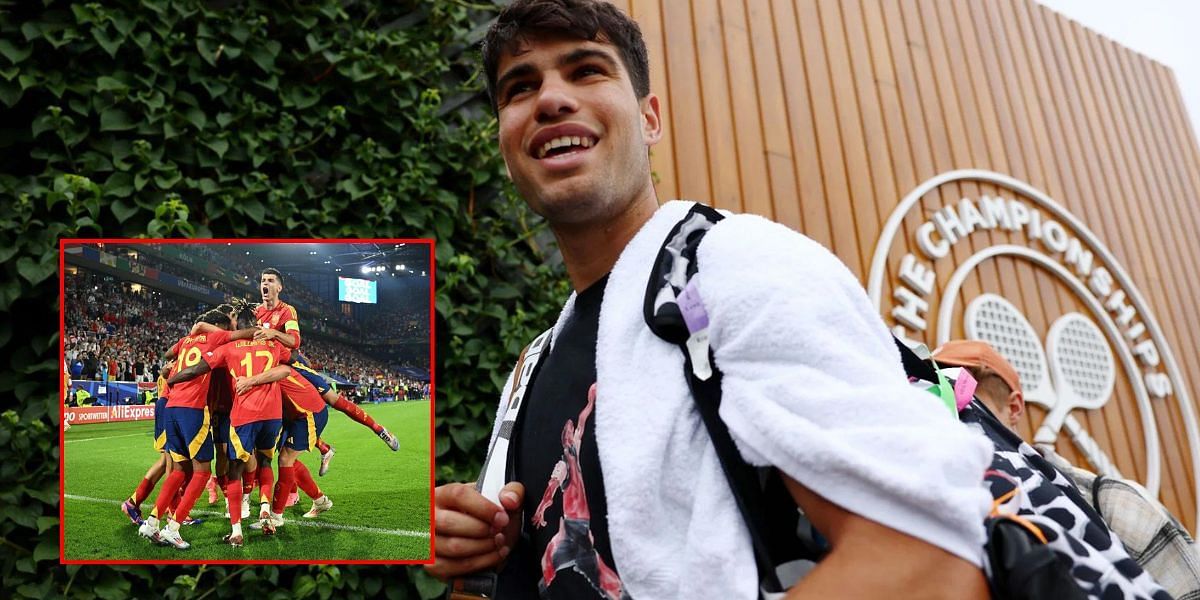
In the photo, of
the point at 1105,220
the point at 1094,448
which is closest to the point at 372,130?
the point at 1094,448

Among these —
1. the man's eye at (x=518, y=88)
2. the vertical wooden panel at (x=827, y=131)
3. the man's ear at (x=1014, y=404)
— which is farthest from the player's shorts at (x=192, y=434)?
the vertical wooden panel at (x=827, y=131)

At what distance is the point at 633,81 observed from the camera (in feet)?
3.30

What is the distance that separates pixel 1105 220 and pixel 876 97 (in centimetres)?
176

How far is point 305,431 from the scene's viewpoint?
3.25 ft

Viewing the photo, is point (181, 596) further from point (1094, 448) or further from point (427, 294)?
point (1094, 448)

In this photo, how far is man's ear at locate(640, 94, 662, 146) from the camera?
105 cm

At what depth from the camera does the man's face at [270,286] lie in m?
0.99

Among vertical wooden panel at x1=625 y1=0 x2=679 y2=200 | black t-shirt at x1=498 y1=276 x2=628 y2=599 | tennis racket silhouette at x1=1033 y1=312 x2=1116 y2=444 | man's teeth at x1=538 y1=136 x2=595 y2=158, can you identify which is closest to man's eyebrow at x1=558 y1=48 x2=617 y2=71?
man's teeth at x1=538 y1=136 x2=595 y2=158

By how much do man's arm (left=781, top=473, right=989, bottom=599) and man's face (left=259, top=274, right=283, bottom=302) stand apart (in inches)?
28.8

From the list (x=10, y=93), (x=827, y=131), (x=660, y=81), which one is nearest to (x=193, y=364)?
(x=10, y=93)

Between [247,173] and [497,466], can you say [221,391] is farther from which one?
[247,173]

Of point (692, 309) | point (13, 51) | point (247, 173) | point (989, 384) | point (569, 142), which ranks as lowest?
point (989, 384)

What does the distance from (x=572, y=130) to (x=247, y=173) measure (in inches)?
46.9

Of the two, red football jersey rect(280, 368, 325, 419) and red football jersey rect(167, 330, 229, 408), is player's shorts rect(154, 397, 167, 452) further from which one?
red football jersey rect(280, 368, 325, 419)
